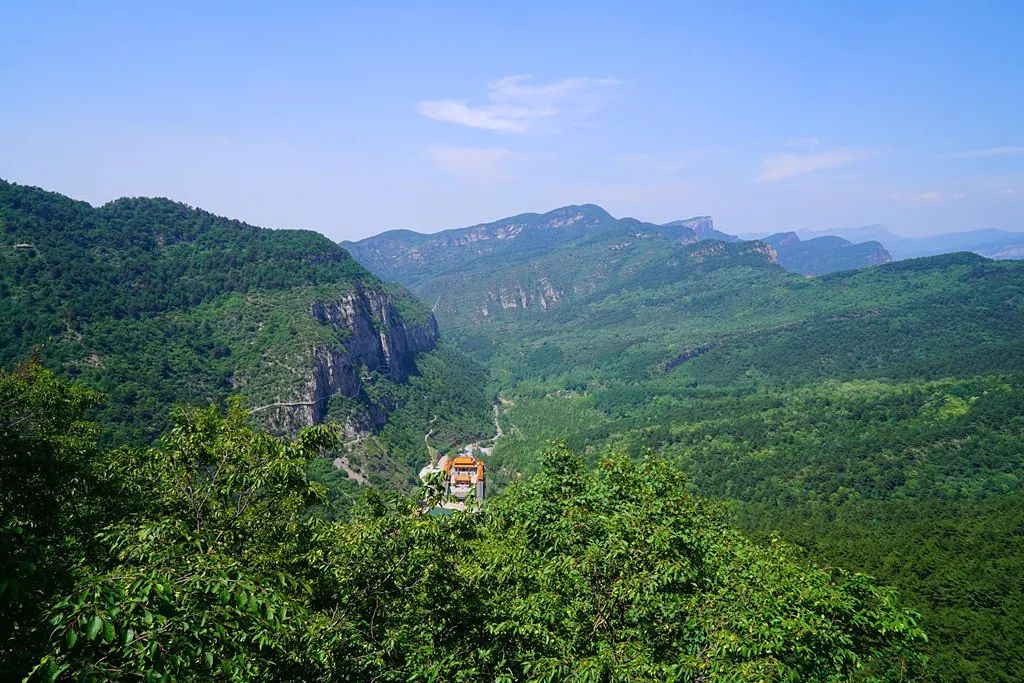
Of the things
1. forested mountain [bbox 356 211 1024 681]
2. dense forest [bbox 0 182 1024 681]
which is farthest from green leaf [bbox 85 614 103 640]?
forested mountain [bbox 356 211 1024 681]

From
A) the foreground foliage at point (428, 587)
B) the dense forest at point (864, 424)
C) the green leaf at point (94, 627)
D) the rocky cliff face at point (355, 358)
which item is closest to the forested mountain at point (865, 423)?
the dense forest at point (864, 424)

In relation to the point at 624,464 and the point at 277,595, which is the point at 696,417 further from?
the point at 277,595

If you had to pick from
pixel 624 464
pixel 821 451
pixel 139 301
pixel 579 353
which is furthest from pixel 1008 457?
pixel 579 353

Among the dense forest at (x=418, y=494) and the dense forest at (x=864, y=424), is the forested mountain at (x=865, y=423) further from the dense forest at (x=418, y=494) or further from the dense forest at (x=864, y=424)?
the dense forest at (x=418, y=494)

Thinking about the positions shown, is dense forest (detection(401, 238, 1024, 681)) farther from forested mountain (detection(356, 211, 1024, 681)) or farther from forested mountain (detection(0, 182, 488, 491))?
forested mountain (detection(0, 182, 488, 491))

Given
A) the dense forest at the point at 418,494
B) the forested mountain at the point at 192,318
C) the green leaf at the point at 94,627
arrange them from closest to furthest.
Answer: the green leaf at the point at 94,627, the dense forest at the point at 418,494, the forested mountain at the point at 192,318
